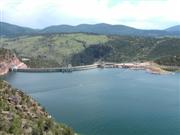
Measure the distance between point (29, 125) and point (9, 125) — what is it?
143 inches

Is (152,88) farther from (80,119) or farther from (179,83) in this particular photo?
(80,119)

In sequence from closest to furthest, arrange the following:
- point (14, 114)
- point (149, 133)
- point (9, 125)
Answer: point (9, 125) → point (14, 114) → point (149, 133)

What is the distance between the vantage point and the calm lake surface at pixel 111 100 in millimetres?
80438

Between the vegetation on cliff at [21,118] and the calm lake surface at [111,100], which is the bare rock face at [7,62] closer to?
the calm lake surface at [111,100]

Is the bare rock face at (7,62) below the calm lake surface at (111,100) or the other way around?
the other way around

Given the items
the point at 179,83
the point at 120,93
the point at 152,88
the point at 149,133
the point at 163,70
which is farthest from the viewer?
the point at 163,70

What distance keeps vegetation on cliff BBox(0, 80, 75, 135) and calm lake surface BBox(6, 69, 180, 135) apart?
48.2 ft

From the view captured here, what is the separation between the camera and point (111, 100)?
11006cm

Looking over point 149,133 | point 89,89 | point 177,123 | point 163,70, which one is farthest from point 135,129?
point 163,70

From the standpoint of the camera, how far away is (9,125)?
52250 millimetres

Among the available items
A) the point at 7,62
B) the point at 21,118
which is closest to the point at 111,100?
the point at 21,118

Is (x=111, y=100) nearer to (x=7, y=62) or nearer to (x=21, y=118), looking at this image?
(x=21, y=118)

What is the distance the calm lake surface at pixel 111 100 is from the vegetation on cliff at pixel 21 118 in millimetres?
14701

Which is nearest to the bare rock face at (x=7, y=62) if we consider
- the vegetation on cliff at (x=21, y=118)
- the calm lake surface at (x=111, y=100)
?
the calm lake surface at (x=111, y=100)
